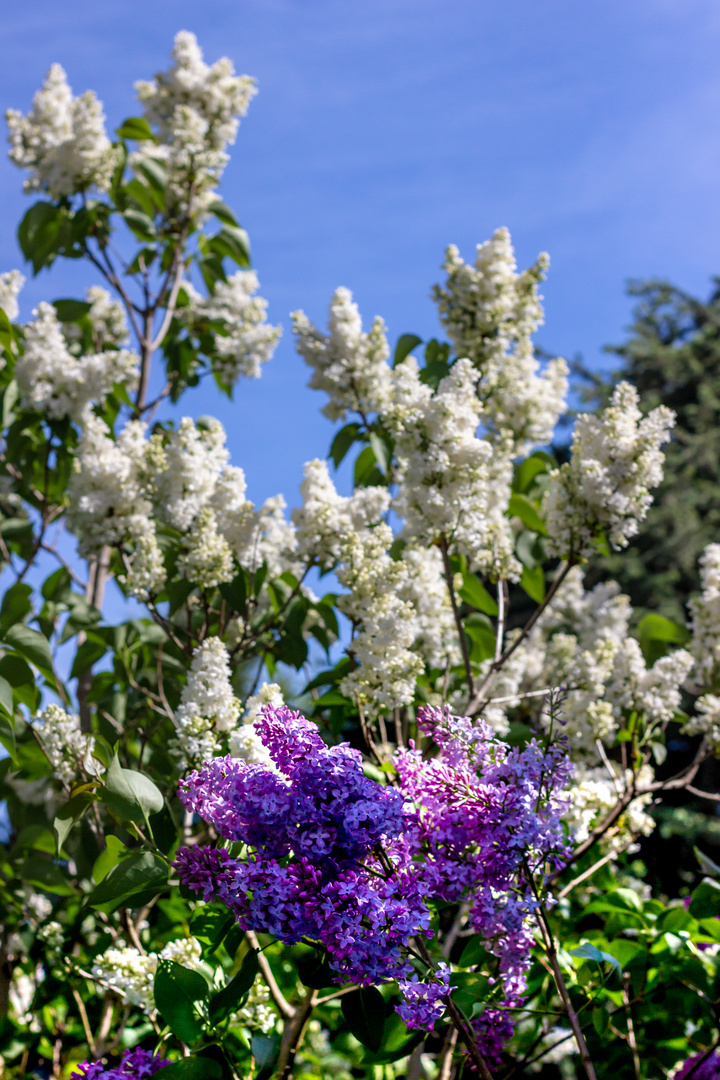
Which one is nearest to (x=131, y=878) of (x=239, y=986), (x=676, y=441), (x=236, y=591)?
(x=239, y=986)

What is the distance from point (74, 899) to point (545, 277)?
8.57ft

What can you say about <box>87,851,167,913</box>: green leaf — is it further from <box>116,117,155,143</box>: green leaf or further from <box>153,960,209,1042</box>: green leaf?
<box>116,117,155,143</box>: green leaf

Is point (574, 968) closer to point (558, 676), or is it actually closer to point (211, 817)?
point (211, 817)

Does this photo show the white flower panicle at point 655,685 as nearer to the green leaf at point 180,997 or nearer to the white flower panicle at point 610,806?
the white flower panicle at point 610,806

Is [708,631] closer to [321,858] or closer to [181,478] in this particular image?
[181,478]

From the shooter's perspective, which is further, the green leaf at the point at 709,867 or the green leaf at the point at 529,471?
the green leaf at the point at 529,471

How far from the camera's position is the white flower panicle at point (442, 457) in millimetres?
2174

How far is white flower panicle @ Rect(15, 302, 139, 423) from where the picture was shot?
9.71 ft

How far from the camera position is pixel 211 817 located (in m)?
1.25

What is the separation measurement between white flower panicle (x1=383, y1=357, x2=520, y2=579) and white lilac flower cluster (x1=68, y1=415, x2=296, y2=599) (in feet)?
1.29

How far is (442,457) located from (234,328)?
1.91 metres

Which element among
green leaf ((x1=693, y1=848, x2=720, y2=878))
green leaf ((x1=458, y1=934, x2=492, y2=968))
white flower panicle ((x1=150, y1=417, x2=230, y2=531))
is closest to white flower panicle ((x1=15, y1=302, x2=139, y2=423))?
white flower panicle ((x1=150, y1=417, x2=230, y2=531))

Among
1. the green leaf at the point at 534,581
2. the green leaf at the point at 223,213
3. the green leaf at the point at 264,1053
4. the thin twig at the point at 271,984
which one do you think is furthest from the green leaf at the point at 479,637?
the green leaf at the point at 223,213

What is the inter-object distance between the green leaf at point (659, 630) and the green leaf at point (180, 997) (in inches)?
69.4
